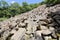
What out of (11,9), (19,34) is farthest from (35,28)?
(11,9)

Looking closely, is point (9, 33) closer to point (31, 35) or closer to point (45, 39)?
point (31, 35)

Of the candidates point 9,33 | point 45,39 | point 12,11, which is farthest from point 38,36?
point 12,11

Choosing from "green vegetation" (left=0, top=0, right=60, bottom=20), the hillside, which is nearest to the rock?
the hillside

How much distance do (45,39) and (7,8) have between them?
1139 inches

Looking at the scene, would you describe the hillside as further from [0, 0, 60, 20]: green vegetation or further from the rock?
[0, 0, 60, 20]: green vegetation

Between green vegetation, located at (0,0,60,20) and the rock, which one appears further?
green vegetation, located at (0,0,60,20)

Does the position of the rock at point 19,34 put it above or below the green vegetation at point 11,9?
above

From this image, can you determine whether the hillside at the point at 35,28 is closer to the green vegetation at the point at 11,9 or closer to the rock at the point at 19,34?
the rock at the point at 19,34

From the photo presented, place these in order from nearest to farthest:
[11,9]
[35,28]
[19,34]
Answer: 1. [35,28]
2. [19,34]
3. [11,9]

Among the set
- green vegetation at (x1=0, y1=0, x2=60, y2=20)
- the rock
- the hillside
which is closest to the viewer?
the hillside

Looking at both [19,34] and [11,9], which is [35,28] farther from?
[11,9]

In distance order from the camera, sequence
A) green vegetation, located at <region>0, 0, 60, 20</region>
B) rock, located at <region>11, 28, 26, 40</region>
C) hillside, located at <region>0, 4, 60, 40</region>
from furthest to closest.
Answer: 1. green vegetation, located at <region>0, 0, 60, 20</region>
2. rock, located at <region>11, 28, 26, 40</region>
3. hillside, located at <region>0, 4, 60, 40</region>

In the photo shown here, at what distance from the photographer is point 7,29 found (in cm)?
1050

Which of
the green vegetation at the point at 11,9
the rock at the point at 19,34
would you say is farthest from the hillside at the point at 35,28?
the green vegetation at the point at 11,9
